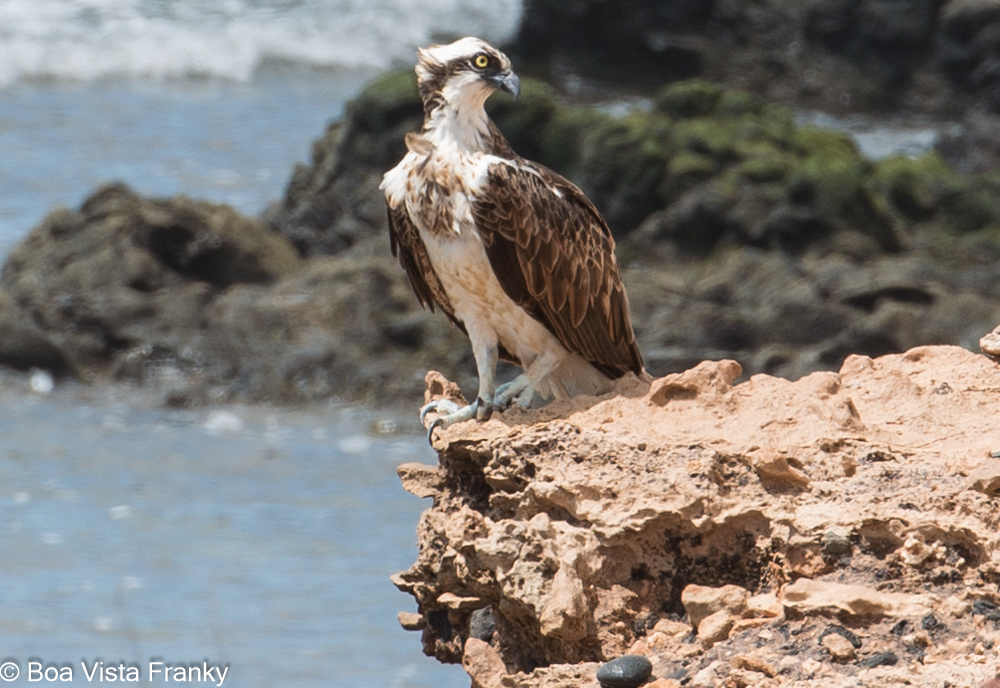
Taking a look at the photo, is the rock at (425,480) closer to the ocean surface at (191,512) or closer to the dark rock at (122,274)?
the ocean surface at (191,512)

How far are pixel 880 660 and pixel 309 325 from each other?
1377cm

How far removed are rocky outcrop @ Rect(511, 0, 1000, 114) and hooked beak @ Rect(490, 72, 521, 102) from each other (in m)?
25.9

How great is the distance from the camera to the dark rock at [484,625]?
18.4 ft

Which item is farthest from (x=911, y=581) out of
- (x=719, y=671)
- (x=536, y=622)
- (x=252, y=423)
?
(x=252, y=423)

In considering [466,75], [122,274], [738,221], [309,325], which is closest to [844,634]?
[466,75]

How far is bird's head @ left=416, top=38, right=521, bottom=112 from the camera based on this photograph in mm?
6277

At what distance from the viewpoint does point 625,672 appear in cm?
479

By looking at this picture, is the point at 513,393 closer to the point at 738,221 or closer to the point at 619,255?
the point at 738,221

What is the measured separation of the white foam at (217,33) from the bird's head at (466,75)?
92.1ft

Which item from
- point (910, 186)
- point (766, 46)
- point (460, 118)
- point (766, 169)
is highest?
point (460, 118)

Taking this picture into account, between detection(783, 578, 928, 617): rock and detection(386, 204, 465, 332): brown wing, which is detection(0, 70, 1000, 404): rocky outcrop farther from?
detection(783, 578, 928, 617): rock

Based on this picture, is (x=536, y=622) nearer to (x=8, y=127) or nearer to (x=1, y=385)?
(x=1, y=385)

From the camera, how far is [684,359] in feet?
52.5

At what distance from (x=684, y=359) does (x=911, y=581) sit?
1124 centimetres
